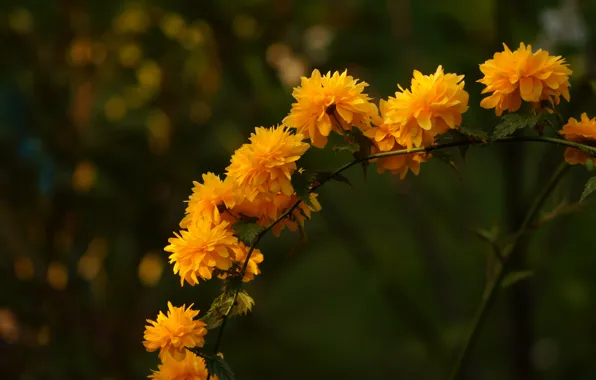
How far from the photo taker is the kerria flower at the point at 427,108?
477 millimetres

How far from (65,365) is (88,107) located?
1.98ft

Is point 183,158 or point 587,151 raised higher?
point 183,158

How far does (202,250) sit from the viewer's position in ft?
1.58

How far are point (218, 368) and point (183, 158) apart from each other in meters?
1.33

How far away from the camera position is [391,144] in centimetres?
52

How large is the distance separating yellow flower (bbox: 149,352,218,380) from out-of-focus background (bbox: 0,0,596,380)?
3.25 feet

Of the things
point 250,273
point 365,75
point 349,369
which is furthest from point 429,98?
point 349,369

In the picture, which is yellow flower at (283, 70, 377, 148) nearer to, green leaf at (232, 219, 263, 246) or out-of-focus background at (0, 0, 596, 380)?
green leaf at (232, 219, 263, 246)

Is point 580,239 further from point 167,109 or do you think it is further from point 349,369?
point 167,109

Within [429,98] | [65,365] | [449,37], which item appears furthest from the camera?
[449,37]

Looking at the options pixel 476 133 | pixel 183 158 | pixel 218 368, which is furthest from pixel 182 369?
pixel 183 158

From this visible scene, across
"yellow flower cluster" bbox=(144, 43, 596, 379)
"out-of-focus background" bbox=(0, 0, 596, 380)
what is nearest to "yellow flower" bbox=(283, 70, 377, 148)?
"yellow flower cluster" bbox=(144, 43, 596, 379)

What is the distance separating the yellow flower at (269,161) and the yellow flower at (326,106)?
0.6 inches

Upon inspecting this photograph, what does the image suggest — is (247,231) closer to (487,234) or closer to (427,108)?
(427,108)
